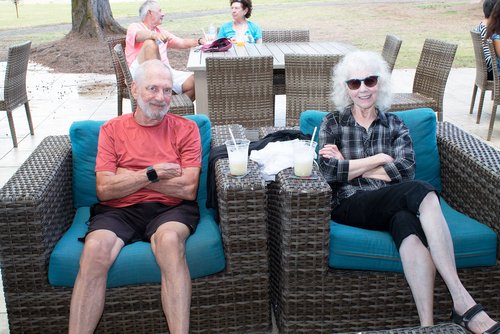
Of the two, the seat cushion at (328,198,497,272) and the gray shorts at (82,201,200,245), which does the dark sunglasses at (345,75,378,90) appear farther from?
the gray shorts at (82,201,200,245)

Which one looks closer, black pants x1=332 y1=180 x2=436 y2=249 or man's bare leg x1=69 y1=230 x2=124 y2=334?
man's bare leg x1=69 y1=230 x2=124 y2=334

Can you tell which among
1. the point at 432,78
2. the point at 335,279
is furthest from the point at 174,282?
the point at 432,78

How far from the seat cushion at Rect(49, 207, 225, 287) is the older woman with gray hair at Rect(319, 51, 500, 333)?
2.02 feet

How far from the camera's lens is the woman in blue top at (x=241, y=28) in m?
6.27

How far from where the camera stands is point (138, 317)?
2621 millimetres

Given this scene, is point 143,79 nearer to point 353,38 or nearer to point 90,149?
point 90,149

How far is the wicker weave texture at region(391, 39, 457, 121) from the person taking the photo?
16.1 ft

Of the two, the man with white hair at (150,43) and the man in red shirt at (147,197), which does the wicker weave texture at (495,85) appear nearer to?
the man with white hair at (150,43)

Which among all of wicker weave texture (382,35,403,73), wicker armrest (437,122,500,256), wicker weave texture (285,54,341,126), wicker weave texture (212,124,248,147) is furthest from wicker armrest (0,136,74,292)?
wicker weave texture (382,35,403,73)

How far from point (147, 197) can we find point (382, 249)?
1.09 meters

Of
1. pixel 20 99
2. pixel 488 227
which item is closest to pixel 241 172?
pixel 488 227

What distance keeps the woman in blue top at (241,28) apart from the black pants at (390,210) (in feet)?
12.5

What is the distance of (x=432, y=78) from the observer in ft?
16.8

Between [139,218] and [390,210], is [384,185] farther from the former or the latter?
[139,218]
